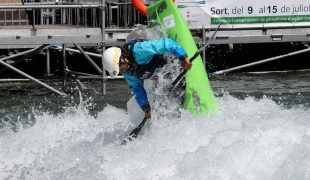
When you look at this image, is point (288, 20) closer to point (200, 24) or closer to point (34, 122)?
point (200, 24)

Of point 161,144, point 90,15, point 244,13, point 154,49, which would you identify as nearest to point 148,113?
point 161,144

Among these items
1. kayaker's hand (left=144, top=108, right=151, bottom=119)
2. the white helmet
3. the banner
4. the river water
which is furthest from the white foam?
the banner

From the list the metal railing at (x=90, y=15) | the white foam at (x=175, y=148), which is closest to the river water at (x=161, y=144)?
the white foam at (x=175, y=148)

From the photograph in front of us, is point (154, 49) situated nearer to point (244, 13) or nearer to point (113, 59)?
point (113, 59)

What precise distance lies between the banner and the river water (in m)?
1.67

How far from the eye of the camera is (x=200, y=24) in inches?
495

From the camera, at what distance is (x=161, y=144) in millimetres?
8086

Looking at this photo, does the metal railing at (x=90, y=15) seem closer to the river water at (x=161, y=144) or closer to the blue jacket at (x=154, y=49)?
the river water at (x=161, y=144)

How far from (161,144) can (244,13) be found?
5035 millimetres

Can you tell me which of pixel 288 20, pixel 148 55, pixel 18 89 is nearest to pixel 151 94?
pixel 148 55

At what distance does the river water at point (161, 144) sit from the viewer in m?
7.10

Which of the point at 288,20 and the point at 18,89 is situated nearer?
the point at 288,20

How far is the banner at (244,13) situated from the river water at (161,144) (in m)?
1.67

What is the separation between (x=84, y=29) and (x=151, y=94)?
3.50 meters
